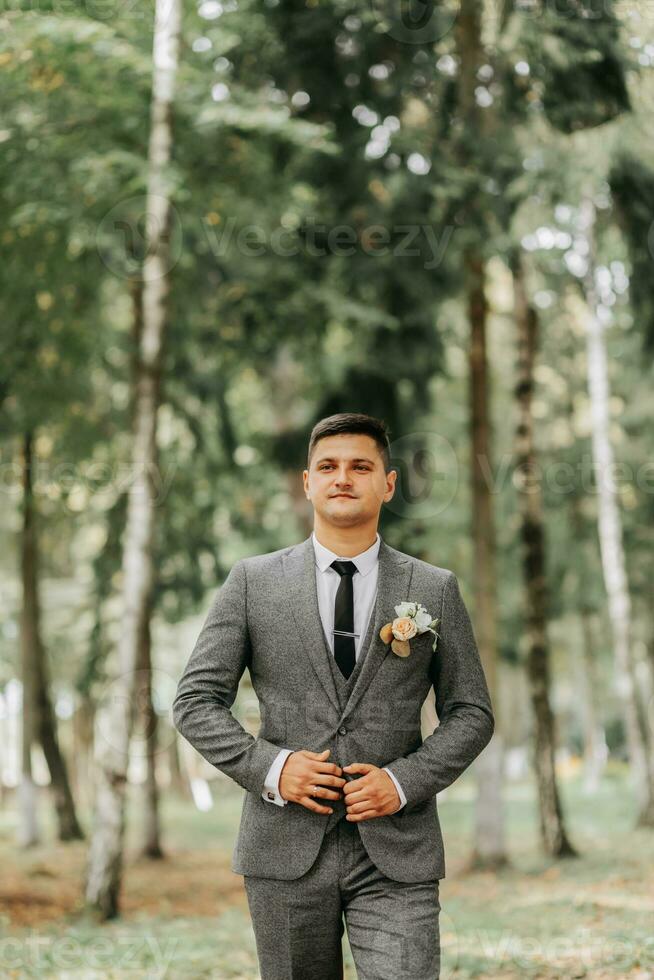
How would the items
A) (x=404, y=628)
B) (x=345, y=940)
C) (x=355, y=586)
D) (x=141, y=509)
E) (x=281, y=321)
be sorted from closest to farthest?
(x=404, y=628) → (x=355, y=586) → (x=345, y=940) → (x=141, y=509) → (x=281, y=321)

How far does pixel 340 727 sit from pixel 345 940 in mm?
5792

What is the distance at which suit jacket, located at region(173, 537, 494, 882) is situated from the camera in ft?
9.94

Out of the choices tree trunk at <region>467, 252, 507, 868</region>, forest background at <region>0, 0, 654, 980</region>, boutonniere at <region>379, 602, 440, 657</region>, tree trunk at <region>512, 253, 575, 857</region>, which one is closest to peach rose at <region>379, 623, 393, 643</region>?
boutonniere at <region>379, 602, 440, 657</region>

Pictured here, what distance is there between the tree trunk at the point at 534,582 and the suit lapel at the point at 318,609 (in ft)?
33.8

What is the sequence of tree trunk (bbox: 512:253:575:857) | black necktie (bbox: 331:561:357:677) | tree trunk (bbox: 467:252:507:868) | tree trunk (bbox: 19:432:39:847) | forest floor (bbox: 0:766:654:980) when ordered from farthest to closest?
tree trunk (bbox: 19:432:39:847) < tree trunk (bbox: 512:253:575:857) < tree trunk (bbox: 467:252:507:868) < forest floor (bbox: 0:766:654:980) < black necktie (bbox: 331:561:357:677)

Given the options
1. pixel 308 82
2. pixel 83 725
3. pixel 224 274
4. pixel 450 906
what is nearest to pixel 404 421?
pixel 224 274

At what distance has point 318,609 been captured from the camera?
126 inches

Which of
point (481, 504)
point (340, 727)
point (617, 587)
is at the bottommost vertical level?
point (340, 727)

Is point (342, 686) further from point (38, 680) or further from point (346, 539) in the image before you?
point (38, 680)

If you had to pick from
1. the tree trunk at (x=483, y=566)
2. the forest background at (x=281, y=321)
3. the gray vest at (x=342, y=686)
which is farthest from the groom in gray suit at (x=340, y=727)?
the tree trunk at (x=483, y=566)

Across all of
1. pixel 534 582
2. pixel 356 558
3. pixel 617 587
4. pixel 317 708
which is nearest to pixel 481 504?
pixel 534 582

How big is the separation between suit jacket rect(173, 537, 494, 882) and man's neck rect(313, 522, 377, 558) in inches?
3.4

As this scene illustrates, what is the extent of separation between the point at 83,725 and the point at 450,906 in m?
17.3

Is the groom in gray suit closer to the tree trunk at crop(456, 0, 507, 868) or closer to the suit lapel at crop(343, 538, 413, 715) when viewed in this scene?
the suit lapel at crop(343, 538, 413, 715)
